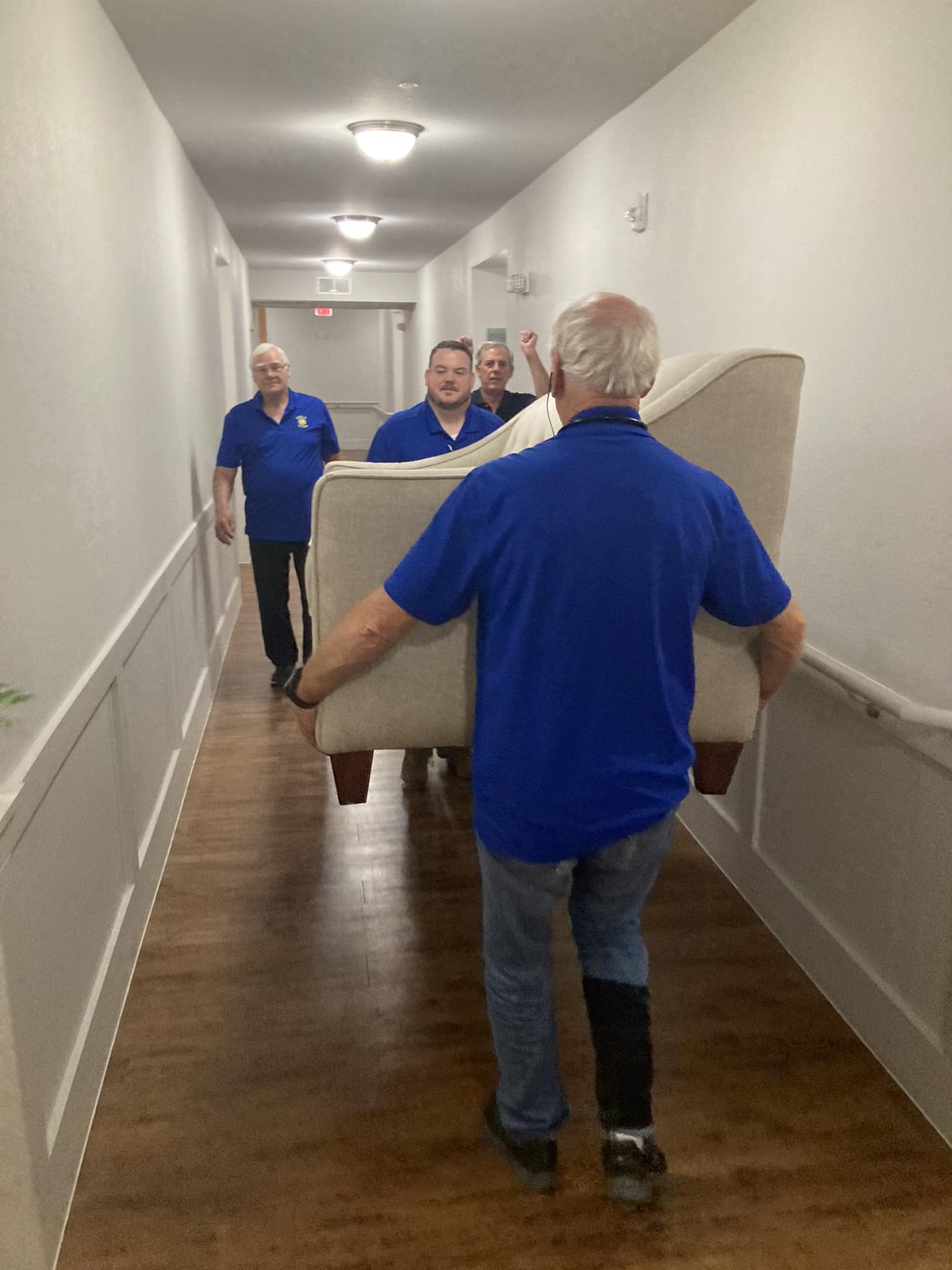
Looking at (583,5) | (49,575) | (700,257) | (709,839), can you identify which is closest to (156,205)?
(583,5)

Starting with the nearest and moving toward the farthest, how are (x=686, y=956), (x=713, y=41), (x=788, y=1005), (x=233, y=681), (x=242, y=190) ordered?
(x=788, y=1005) < (x=686, y=956) < (x=713, y=41) < (x=233, y=681) < (x=242, y=190)

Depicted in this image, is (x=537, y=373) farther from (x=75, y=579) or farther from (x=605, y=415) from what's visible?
(x=605, y=415)

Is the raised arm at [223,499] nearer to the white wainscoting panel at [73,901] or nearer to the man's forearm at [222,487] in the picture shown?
the man's forearm at [222,487]

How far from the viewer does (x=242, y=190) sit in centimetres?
541

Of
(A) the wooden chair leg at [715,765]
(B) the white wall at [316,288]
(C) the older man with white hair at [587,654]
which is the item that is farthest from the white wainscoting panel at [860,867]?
(B) the white wall at [316,288]

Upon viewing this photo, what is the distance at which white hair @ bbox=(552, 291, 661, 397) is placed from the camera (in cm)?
148

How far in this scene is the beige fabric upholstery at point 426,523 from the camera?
1.65 m

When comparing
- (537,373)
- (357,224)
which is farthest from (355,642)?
(357,224)

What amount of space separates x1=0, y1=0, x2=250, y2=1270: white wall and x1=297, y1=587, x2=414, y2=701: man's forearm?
0.50 metres

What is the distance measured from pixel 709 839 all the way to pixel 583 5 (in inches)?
94.0

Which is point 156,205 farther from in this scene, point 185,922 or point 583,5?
point 185,922

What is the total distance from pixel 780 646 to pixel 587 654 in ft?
1.49

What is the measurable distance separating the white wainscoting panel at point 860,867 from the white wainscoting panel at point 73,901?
5.41 feet

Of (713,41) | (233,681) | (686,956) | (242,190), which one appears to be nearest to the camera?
(686,956)
